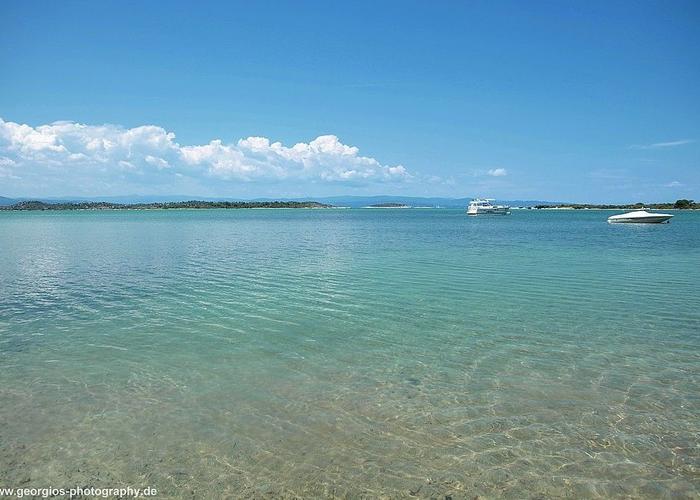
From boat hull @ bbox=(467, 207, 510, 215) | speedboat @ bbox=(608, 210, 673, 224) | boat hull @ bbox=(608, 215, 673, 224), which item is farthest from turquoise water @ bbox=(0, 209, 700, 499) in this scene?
boat hull @ bbox=(467, 207, 510, 215)

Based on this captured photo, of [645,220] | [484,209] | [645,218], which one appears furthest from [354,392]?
[484,209]

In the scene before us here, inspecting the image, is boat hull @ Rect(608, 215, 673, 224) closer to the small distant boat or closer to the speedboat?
the speedboat

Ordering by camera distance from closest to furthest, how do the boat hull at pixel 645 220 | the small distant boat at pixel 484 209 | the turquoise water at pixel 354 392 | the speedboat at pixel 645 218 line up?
the turquoise water at pixel 354 392 → the speedboat at pixel 645 218 → the boat hull at pixel 645 220 → the small distant boat at pixel 484 209

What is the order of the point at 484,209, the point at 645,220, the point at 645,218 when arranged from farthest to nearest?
the point at 484,209 < the point at 645,220 < the point at 645,218

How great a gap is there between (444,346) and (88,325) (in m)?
11.9

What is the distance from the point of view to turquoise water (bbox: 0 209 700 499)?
7.12 m

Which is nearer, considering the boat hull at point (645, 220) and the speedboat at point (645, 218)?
the speedboat at point (645, 218)

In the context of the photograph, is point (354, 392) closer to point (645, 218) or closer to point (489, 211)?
point (645, 218)

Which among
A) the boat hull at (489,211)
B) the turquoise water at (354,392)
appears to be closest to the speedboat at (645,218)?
the boat hull at (489,211)

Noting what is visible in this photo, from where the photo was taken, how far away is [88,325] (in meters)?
15.5

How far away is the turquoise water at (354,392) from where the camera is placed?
7.12 meters

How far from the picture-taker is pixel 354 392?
33.0ft

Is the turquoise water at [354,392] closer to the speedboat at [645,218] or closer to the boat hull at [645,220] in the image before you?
the speedboat at [645,218]

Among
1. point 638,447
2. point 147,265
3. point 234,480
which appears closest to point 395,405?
point 234,480
